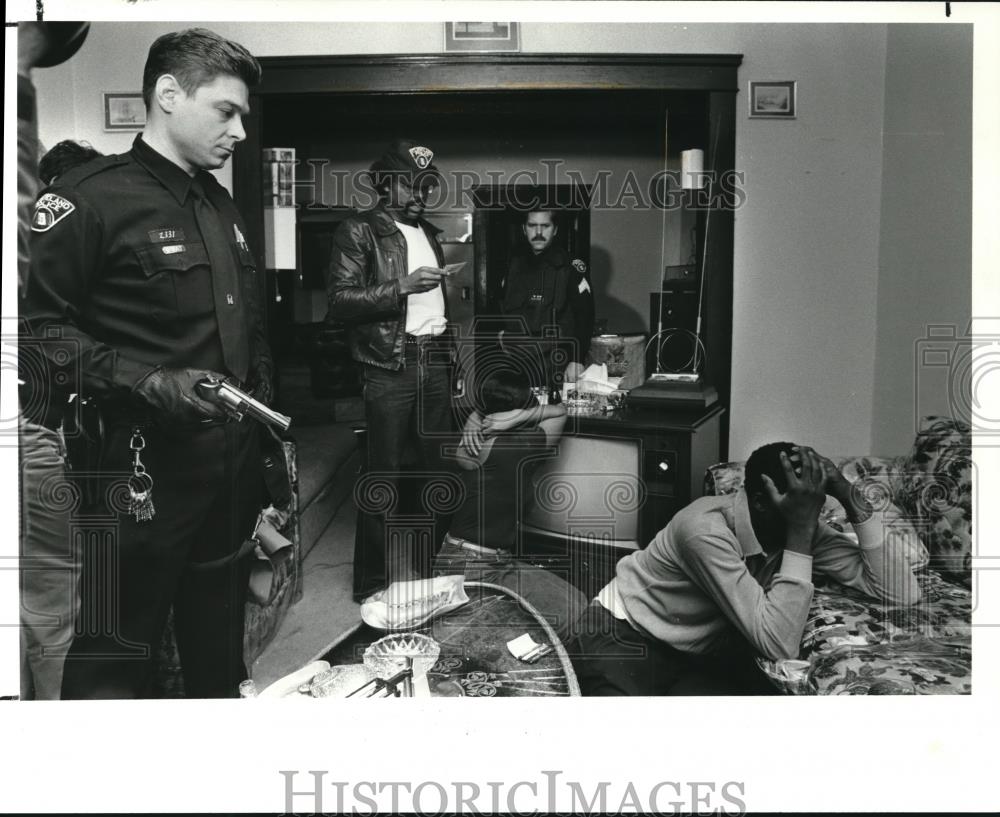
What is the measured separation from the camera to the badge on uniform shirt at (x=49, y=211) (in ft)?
6.73

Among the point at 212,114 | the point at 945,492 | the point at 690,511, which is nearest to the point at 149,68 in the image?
the point at 212,114

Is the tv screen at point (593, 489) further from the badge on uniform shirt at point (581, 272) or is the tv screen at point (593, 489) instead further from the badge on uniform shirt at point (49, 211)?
the badge on uniform shirt at point (49, 211)

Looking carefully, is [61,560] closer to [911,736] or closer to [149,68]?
[149,68]

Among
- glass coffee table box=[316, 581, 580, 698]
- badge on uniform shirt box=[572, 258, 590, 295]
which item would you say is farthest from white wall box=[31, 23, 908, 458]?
glass coffee table box=[316, 581, 580, 698]

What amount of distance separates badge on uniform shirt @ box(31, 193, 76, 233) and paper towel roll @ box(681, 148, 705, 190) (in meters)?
1.55

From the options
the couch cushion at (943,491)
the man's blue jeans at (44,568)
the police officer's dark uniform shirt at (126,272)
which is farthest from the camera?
the couch cushion at (943,491)

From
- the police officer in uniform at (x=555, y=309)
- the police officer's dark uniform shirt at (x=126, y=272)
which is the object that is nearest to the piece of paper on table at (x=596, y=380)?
the police officer in uniform at (x=555, y=309)

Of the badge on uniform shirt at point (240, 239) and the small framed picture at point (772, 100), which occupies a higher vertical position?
the small framed picture at point (772, 100)

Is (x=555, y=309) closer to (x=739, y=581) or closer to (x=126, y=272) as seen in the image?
(x=739, y=581)

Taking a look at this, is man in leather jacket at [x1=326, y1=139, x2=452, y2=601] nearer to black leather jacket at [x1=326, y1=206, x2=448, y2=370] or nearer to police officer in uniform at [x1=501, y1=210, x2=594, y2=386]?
black leather jacket at [x1=326, y1=206, x2=448, y2=370]

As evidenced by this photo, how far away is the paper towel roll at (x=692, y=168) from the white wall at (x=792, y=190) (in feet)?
0.37

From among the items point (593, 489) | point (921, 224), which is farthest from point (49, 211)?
point (921, 224)

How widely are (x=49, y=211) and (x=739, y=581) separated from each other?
6.32ft

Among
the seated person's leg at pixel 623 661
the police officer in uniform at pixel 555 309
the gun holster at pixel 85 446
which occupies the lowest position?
the seated person's leg at pixel 623 661
